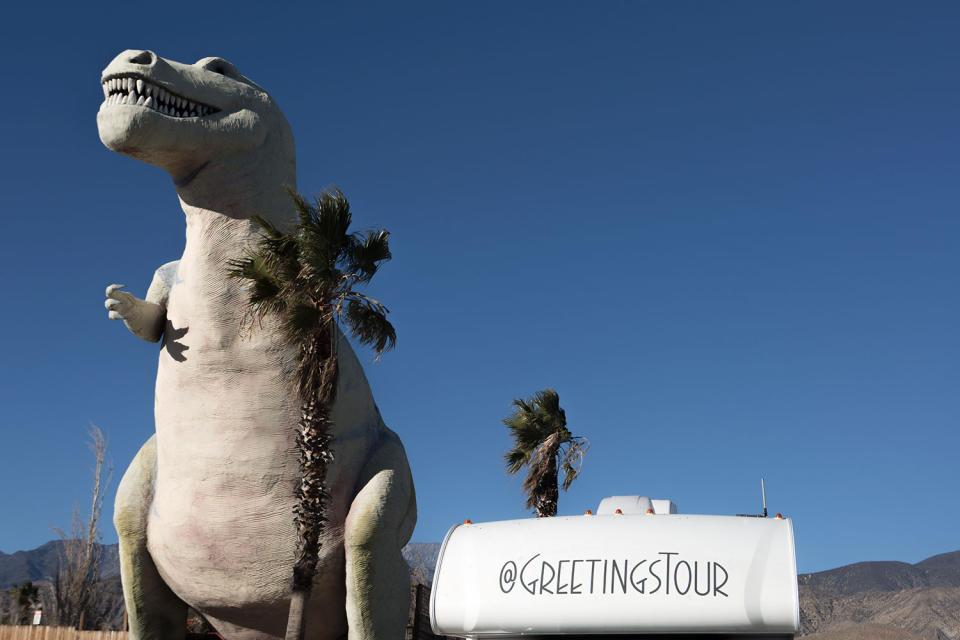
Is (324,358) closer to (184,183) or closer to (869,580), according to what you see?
(184,183)

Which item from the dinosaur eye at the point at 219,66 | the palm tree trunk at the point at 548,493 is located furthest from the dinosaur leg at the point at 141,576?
the palm tree trunk at the point at 548,493

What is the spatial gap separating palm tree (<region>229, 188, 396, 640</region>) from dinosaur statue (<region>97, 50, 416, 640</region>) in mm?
214

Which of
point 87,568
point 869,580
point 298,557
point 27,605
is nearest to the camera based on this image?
point 298,557

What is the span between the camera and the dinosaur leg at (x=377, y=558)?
398 inches

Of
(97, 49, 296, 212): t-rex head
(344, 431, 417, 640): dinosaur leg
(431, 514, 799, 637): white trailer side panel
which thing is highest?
(97, 49, 296, 212): t-rex head

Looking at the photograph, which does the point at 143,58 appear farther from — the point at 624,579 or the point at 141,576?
the point at 624,579

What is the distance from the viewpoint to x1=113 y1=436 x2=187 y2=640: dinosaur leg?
35.6 ft

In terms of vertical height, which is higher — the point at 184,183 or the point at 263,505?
the point at 184,183

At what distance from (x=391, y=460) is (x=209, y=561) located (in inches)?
84.1

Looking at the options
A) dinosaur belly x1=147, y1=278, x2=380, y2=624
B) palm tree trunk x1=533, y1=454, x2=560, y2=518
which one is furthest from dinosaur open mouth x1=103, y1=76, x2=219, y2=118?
palm tree trunk x1=533, y1=454, x2=560, y2=518

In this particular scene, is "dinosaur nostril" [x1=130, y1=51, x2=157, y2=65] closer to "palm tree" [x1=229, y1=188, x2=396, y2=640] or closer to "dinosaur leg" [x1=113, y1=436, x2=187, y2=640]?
"palm tree" [x1=229, y1=188, x2=396, y2=640]

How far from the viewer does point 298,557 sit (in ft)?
32.6

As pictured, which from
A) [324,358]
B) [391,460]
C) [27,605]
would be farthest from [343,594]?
[27,605]

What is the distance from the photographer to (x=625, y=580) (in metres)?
6.21
